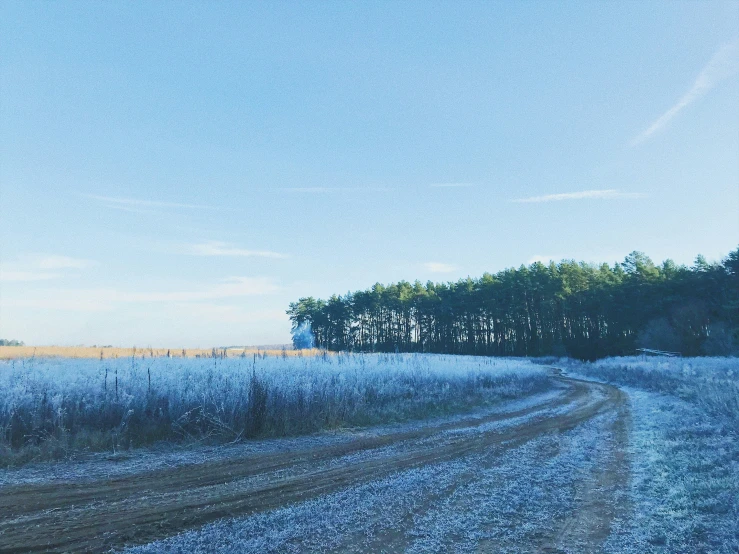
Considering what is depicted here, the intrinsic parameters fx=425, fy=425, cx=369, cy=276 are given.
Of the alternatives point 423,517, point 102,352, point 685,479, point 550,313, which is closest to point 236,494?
point 423,517

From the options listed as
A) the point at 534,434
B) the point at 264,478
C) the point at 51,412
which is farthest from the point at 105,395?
the point at 534,434

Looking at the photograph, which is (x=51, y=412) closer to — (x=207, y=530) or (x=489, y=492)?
(x=207, y=530)

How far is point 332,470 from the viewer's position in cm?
695

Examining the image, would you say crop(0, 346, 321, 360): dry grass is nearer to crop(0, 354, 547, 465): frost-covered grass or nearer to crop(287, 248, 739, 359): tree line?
crop(0, 354, 547, 465): frost-covered grass

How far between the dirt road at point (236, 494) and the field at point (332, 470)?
0.03 m

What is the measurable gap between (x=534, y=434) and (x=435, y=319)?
227 feet

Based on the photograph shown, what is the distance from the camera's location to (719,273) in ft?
170

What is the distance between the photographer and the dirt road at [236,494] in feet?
14.3

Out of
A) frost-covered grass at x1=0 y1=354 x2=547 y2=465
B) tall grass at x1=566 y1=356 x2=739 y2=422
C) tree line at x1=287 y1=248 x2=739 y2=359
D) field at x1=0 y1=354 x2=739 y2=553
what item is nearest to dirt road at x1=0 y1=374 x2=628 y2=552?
field at x1=0 y1=354 x2=739 y2=553

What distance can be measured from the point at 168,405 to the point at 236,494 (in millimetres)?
5109

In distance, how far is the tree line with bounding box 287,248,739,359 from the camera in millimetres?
49719

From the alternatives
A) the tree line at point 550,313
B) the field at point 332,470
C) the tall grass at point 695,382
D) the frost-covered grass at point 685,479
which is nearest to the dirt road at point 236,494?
the field at point 332,470

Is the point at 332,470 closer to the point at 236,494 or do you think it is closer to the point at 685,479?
the point at 236,494

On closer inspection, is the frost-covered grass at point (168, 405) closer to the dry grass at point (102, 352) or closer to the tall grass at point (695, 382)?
the dry grass at point (102, 352)
